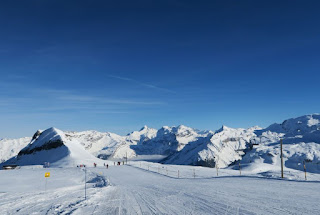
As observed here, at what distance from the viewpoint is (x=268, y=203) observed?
12922mm

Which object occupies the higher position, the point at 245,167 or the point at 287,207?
the point at 287,207

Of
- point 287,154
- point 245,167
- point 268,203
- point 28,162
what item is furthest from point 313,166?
point 28,162

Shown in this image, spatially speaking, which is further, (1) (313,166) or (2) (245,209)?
(1) (313,166)

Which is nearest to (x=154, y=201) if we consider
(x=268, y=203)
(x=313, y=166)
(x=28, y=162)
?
(x=268, y=203)

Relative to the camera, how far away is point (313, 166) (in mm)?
127438

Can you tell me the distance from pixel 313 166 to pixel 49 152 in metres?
145

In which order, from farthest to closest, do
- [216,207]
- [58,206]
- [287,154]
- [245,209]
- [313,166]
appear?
1. [287,154]
2. [313,166]
3. [58,206]
4. [216,207]
5. [245,209]

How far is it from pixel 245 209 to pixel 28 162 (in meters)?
167

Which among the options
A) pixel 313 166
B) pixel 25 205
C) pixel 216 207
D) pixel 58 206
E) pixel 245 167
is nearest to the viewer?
pixel 216 207

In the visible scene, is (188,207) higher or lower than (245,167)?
higher

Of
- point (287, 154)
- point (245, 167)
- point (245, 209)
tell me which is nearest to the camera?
point (245, 209)

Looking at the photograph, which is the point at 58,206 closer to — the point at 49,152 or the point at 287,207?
the point at 287,207

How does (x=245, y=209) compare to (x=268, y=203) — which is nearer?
(x=245, y=209)

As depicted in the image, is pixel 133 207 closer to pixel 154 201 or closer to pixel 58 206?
pixel 154 201
